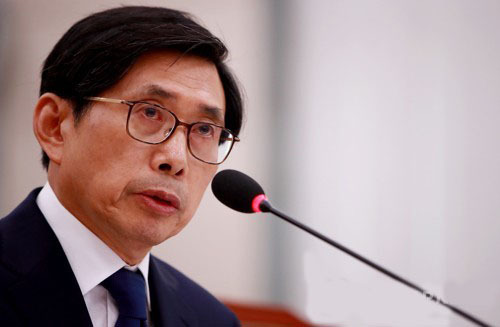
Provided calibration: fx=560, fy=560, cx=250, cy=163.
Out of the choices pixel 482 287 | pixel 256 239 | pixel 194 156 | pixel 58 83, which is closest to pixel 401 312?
pixel 482 287

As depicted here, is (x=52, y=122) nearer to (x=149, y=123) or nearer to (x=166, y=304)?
(x=149, y=123)

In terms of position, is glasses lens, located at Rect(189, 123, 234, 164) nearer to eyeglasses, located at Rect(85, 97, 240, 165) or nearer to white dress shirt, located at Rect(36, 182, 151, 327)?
eyeglasses, located at Rect(85, 97, 240, 165)

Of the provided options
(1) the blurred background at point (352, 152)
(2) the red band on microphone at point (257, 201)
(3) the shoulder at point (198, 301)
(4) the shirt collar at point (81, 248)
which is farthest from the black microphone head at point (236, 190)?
(1) the blurred background at point (352, 152)

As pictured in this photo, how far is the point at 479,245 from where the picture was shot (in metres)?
1.76

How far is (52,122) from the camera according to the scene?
3.92ft

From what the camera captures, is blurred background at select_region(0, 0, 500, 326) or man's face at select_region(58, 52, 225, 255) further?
blurred background at select_region(0, 0, 500, 326)

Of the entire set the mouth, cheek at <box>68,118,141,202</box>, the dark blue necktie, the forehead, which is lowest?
the dark blue necktie

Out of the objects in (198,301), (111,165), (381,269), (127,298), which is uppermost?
(111,165)

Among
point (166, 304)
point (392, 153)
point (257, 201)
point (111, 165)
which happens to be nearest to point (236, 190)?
point (257, 201)

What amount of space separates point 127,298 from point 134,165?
0.26 meters

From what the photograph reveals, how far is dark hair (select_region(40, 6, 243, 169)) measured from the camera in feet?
3.77

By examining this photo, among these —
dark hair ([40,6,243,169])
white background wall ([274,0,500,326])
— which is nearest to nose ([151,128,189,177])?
dark hair ([40,6,243,169])

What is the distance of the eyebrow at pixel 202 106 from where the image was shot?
114 cm

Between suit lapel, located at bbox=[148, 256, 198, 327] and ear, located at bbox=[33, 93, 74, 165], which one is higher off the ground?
ear, located at bbox=[33, 93, 74, 165]
